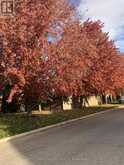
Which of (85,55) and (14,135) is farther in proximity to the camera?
(85,55)

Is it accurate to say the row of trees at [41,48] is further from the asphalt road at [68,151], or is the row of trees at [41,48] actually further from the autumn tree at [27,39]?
the asphalt road at [68,151]

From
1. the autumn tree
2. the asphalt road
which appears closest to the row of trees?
the autumn tree

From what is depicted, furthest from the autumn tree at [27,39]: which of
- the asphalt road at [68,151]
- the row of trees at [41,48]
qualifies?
the asphalt road at [68,151]

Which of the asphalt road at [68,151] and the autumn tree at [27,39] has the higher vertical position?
the autumn tree at [27,39]

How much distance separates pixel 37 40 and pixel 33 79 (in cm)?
222

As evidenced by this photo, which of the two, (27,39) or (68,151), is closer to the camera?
(68,151)

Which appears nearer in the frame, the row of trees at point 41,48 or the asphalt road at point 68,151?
the asphalt road at point 68,151

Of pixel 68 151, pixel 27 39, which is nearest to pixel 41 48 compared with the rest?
pixel 27 39

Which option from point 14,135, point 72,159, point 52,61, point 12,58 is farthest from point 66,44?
point 72,159

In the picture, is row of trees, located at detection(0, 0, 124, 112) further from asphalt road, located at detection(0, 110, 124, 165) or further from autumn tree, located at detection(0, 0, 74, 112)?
asphalt road, located at detection(0, 110, 124, 165)

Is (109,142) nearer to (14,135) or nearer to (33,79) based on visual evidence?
(14,135)

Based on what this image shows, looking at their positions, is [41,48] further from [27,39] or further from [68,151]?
[68,151]

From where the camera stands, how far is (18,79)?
79.6ft

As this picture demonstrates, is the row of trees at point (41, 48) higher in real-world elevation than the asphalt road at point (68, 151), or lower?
higher
